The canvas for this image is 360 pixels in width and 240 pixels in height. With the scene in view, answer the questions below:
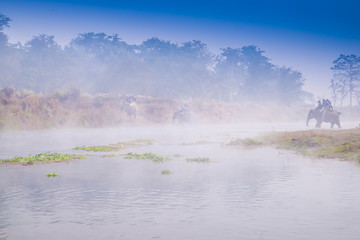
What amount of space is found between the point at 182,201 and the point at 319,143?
1626 centimetres

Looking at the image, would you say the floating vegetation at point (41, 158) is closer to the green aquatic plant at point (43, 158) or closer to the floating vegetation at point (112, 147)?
the green aquatic plant at point (43, 158)

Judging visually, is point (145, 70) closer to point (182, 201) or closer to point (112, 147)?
point (112, 147)

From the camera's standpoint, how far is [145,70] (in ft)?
330

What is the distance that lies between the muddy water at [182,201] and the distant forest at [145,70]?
61.0 meters

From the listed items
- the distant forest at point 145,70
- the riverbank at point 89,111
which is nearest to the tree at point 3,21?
the distant forest at point 145,70

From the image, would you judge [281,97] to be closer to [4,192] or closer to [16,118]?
[16,118]

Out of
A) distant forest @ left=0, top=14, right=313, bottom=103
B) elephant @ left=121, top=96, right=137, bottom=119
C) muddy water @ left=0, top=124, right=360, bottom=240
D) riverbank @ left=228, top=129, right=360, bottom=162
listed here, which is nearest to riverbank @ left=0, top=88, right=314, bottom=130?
elephant @ left=121, top=96, right=137, bottom=119

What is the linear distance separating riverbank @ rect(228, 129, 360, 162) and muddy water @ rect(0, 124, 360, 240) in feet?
10.2

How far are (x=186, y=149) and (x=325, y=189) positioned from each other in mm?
13796

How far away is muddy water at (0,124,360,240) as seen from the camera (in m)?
8.03

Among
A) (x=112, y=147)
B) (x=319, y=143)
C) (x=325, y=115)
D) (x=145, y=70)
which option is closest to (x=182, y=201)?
(x=112, y=147)

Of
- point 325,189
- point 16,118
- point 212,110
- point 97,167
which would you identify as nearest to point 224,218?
point 325,189

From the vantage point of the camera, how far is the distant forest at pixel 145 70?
8919cm

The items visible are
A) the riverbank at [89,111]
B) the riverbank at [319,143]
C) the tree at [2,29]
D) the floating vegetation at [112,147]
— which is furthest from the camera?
the tree at [2,29]
